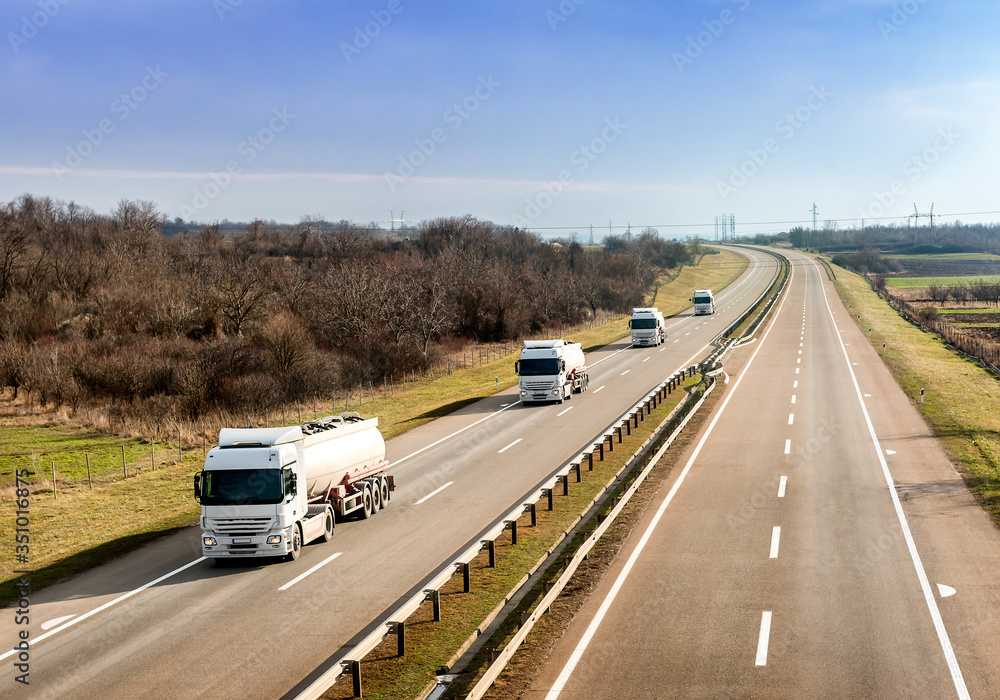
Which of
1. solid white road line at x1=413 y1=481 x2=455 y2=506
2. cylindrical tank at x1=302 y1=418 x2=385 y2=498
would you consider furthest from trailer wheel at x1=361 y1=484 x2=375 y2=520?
solid white road line at x1=413 y1=481 x2=455 y2=506

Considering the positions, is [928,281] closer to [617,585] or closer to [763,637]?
[617,585]

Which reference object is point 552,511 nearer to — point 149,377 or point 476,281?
point 149,377

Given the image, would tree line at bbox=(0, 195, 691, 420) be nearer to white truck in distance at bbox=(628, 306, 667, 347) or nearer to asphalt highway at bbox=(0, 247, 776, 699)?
white truck in distance at bbox=(628, 306, 667, 347)

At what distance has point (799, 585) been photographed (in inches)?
594

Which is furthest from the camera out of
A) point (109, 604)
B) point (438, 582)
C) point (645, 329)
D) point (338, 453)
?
point (645, 329)

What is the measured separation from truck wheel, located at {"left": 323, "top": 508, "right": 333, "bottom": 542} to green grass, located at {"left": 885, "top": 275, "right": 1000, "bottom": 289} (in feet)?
491

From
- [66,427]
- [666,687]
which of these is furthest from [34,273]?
[666,687]

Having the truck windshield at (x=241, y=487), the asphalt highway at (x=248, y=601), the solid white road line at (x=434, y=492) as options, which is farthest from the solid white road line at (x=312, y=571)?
the solid white road line at (x=434, y=492)

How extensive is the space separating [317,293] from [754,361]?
119 ft

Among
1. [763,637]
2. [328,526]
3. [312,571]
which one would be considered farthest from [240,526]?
[763,637]

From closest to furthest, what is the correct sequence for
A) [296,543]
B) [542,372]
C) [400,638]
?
[400,638], [296,543], [542,372]

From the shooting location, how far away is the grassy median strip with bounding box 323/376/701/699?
11422 millimetres

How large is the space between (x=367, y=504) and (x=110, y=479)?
1260 centimetres

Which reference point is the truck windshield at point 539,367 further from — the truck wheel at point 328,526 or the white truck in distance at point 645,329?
the white truck in distance at point 645,329
